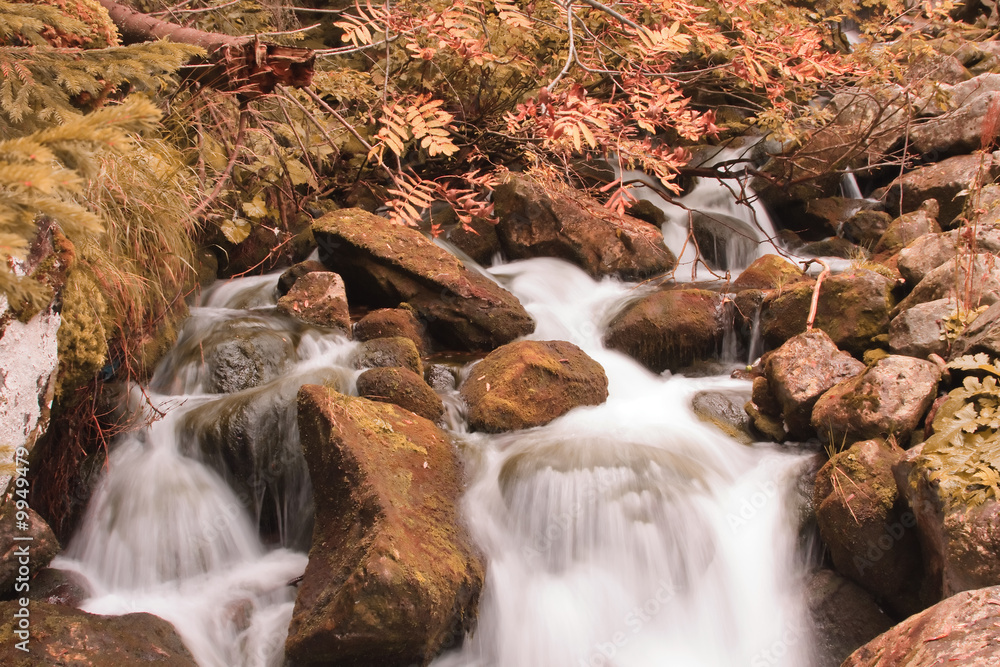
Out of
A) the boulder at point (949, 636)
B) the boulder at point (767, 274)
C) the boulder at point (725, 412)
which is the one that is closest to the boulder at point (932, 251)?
the boulder at point (767, 274)

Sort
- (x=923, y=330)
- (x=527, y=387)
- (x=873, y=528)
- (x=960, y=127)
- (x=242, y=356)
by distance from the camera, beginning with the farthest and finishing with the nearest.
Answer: (x=960, y=127) < (x=242, y=356) < (x=527, y=387) < (x=923, y=330) < (x=873, y=528)

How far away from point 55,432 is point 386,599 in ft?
7.26

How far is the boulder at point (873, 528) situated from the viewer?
126 inches

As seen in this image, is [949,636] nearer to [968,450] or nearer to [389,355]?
[968,450]

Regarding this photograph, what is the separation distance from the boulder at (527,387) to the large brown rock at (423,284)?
0.94 meters

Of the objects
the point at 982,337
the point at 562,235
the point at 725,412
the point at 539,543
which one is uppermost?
the point at 562,235

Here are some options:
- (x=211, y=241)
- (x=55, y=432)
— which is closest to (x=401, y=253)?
(x=211, y=241)

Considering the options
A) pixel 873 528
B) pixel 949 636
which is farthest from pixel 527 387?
pixel 949 636

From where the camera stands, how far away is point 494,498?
3.95 metres

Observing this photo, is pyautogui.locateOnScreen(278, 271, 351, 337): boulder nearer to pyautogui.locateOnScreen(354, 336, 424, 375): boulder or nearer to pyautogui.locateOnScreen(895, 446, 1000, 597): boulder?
pyautogui.locateOnScreen(354, 336, 424, 375): boulder

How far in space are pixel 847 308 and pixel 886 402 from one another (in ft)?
5.60

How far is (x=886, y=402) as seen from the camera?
3.67 m

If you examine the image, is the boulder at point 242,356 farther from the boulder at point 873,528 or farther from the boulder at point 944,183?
the boulder at point 944,183

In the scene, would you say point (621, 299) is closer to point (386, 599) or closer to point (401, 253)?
point (401, 253)
